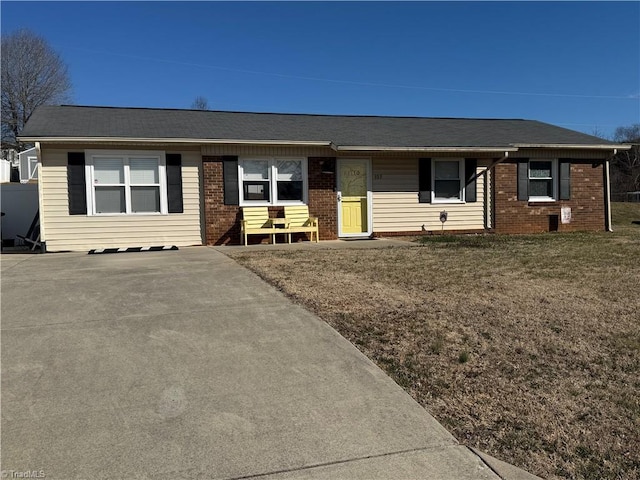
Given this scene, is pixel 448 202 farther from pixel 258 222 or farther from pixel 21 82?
pixel 21 82

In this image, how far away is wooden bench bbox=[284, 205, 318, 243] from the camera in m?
12.7

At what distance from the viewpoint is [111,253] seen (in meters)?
10.9

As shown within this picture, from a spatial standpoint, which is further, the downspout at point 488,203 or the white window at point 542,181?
the white window at point 542,181

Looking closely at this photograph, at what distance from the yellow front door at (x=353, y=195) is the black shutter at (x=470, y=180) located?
2937mm

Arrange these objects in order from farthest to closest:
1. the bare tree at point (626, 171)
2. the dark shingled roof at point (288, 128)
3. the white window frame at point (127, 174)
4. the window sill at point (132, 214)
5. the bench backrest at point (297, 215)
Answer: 1. the bare tree at point (626, 171)
2. the bench backrest at point (297, 215)
3. the dark shingled roof at point (288, 128)
4. the window sill at point (132, 214)
5. the white window frame at point (127, 174)

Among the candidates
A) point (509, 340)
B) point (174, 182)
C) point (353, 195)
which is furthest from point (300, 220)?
point (509, 340)

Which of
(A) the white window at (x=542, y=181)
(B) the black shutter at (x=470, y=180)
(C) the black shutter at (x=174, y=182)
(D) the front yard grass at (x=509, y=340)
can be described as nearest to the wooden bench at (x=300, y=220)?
(C) the black shutter at (x=174, y=182)

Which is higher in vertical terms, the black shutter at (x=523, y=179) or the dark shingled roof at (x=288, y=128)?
the dark shingled roof at (x=288, y=128)

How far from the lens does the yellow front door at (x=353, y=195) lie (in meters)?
13.7

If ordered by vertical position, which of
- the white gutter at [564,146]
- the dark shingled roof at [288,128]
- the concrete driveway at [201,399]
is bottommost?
the concrete driveway at [201,399]

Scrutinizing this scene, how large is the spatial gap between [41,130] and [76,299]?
690 cm

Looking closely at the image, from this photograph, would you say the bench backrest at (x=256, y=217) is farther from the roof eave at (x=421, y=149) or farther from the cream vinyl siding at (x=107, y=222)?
the roof eave at (x=421, y=149)

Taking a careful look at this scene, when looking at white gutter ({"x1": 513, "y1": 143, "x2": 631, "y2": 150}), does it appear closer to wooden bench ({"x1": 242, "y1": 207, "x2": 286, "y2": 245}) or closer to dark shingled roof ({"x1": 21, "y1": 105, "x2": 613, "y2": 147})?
dark shingled roof ({"x1": 21, "y1": 105, "x2": 613, "y2": 147})

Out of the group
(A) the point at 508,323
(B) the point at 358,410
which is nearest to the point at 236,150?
(A) the point at 508,323
